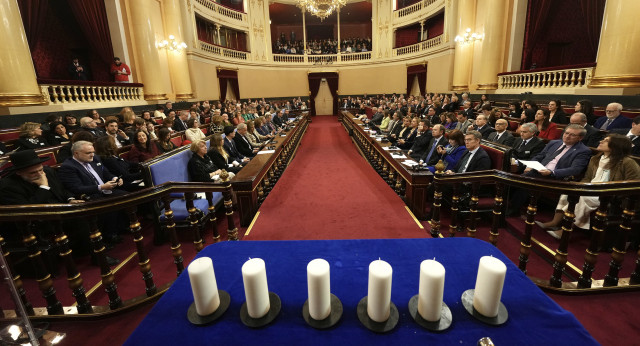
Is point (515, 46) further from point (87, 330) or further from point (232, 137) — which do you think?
point (87, 330)

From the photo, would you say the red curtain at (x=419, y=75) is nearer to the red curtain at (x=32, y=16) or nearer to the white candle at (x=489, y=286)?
the red curtain at (x=32, y=16)

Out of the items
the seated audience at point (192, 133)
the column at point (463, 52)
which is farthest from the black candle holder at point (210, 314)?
the column at point (463, 52)

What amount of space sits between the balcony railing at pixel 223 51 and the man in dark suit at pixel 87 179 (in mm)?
11629

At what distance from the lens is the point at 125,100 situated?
827 centimetres

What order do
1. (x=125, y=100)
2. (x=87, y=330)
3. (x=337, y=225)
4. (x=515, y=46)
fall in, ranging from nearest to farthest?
(x=87, y=330) → (x=337, y=225) → (x=125, y=100) → (x=515, y=46)

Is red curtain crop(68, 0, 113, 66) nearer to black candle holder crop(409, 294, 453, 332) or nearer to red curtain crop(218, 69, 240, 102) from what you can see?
red curtain crop(218, 69, 240, 102)

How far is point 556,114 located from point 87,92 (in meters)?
10.5

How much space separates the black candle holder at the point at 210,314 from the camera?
38.3 inches

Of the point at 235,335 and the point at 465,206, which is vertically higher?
the point at 235,335

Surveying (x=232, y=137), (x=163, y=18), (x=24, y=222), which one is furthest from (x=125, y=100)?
(x=24, y=222)

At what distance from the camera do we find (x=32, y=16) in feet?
22.7

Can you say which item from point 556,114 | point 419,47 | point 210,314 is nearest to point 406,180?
point 210,314

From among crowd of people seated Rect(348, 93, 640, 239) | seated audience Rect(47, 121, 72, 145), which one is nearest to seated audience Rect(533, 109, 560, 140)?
crowd of people seated Rect(348, 93, 640, 239)

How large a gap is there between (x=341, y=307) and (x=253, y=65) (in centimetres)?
1698
